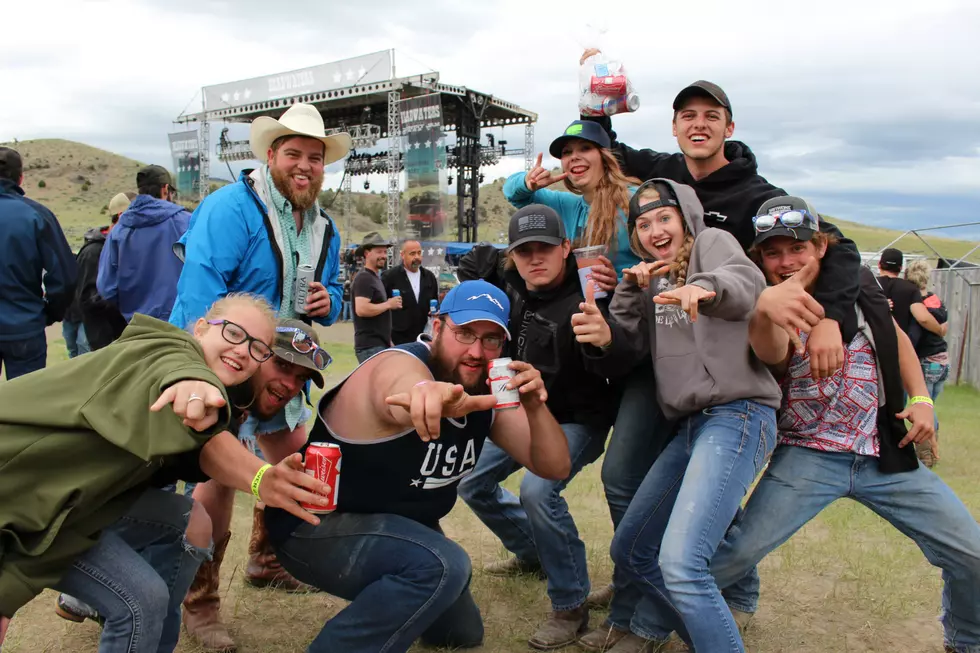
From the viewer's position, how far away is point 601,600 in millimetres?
4309

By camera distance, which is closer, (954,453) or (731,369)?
(731,369)

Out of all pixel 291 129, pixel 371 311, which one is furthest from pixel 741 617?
pixel 371 311

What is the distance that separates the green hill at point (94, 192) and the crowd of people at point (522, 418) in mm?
57310

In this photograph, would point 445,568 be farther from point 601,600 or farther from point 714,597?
point 601,600

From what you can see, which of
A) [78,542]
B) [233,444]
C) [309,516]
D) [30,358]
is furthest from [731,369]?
[30,358]

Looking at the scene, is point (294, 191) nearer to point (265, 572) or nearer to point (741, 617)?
point (265, 572)

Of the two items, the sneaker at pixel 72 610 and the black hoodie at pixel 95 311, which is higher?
the black hoodie at pixel 95 311

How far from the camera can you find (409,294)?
28.5ft

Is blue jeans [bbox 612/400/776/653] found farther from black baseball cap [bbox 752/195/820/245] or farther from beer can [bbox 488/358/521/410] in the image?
beer can [bbox 488/358/521/410]

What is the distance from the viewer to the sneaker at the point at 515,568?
468cm

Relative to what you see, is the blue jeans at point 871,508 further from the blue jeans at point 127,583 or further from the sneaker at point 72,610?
the sneaker at point 72,610

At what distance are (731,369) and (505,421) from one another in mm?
1062

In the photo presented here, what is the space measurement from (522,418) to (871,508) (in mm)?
1608

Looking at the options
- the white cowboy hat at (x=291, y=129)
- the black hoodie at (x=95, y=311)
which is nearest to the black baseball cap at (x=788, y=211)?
the white cowboy hat at (x=291, y=129)
